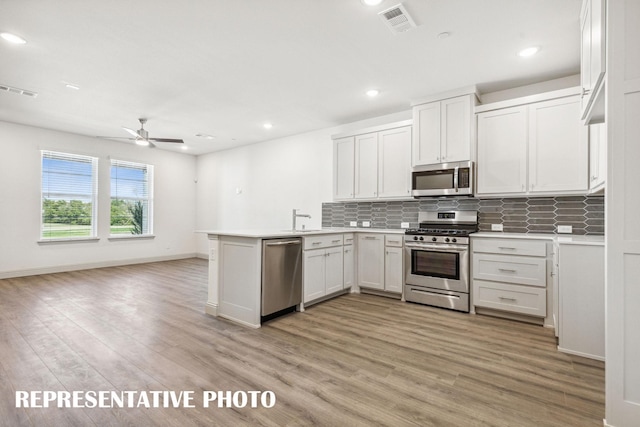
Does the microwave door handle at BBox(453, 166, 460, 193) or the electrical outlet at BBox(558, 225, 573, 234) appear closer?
the electrical outlet at BBox(558, 225, 573, 234)

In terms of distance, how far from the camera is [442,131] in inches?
158

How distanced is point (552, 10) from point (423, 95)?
69.5 inches

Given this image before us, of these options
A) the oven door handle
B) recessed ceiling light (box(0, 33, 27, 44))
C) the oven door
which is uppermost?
recessed ceiling light (box(0, 33, 27, 44))

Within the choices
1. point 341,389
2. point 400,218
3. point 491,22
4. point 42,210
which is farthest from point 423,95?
point 42,210

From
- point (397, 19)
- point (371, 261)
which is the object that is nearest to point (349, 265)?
point (371, 261)

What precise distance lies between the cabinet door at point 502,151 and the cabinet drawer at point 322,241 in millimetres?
1966

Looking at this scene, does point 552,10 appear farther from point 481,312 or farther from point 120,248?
point 120,248

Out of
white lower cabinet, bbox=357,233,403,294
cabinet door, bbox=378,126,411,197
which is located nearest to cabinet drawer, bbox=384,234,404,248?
white lower cabinet, bbox=357,233,403,294

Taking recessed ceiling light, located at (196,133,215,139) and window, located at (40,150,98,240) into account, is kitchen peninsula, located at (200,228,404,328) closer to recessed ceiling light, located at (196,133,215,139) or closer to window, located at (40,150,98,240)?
recessed ceiling light, located at (196,133,215,139)

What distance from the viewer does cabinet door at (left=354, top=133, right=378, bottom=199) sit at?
473 centimetres

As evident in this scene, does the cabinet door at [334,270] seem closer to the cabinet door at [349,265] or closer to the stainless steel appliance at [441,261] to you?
the cabinet door at [349,265]

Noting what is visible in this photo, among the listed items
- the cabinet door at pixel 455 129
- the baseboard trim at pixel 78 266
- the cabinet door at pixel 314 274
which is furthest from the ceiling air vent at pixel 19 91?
the cabinet door at pixel 455 129

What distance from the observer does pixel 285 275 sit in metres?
3.47

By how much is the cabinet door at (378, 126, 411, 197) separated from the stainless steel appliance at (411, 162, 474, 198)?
21 cm
